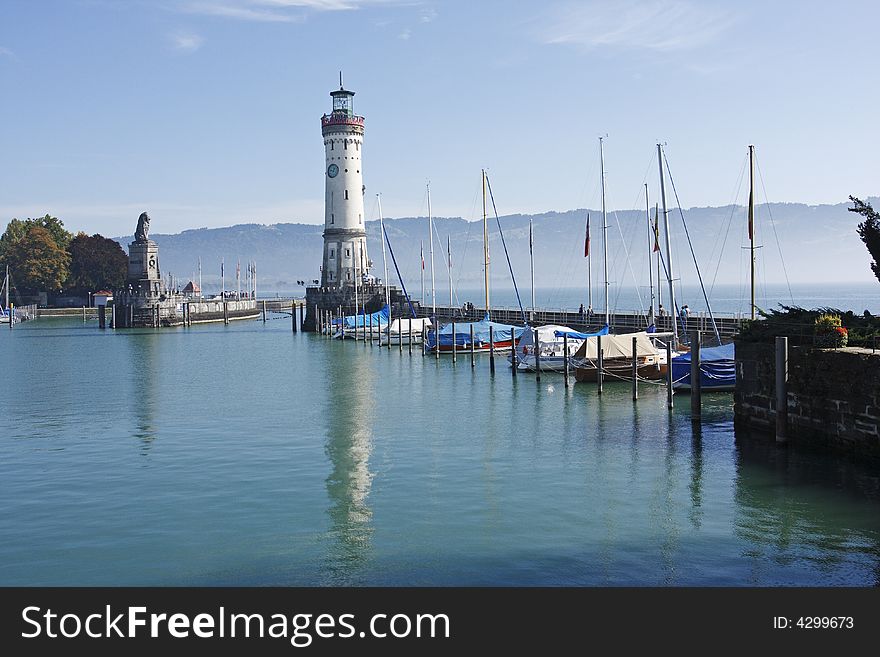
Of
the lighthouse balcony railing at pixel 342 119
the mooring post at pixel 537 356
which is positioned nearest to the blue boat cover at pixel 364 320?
the lighthouse balcony railing at pixel 342 119

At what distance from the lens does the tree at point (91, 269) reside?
176125 mm

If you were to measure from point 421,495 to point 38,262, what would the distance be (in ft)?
540

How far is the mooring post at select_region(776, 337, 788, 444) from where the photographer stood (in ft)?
91.1

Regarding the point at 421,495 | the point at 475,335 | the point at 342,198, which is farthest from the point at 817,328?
the point at 342,198

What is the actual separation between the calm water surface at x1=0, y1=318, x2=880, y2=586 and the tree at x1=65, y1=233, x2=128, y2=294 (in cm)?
13842

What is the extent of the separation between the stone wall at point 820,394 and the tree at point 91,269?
531ft

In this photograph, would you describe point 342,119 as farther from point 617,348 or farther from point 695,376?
point 695,376

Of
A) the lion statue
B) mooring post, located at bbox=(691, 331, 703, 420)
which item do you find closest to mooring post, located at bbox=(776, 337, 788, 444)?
mooring post, located at bbox=(691, 331, 703, 420)

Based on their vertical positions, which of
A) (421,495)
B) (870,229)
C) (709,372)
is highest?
(870,229)

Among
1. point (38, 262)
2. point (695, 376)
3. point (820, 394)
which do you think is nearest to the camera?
point (820, 394)

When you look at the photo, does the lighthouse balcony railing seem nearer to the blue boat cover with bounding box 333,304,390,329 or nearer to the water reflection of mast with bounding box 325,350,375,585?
the blue boat cover with bounding box 333,304,390,329

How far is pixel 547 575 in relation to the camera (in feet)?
56.9

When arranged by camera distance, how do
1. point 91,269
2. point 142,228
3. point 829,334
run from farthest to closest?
point 91,269 → point 142,228 → point 829,334

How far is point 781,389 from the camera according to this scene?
92.3 ft
